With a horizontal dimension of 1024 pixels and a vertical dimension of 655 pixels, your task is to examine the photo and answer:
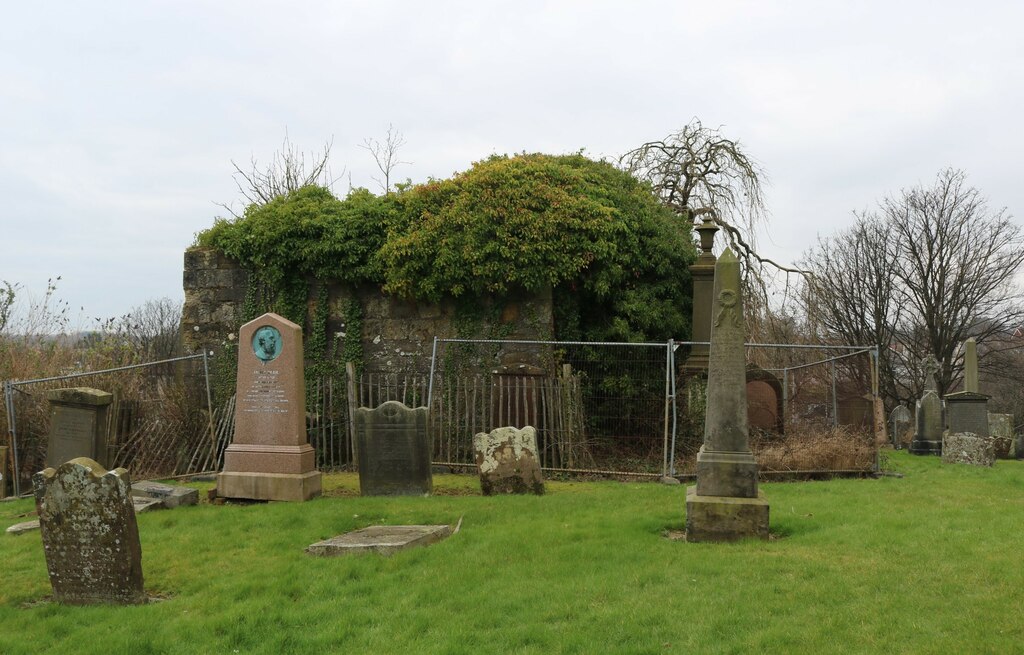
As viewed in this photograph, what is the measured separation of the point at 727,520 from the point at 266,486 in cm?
540

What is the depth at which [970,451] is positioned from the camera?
538 inches

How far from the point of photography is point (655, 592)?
528cm

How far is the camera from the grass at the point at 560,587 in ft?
14.9

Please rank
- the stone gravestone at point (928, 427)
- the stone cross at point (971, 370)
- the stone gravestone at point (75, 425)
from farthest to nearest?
the stone cross at point (971, 370) → the stone gravestone at point (928, 427) → the stone gravestone at point (75, 425)

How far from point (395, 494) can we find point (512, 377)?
3318mm

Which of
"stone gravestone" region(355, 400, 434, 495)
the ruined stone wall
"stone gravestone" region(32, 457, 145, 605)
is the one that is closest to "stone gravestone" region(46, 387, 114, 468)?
"stone gravestone" region(355, 400, 434, 495)

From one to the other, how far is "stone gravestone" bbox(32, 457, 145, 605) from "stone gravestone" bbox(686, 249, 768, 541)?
14.5 feet

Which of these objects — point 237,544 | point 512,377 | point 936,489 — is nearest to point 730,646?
point 237,544

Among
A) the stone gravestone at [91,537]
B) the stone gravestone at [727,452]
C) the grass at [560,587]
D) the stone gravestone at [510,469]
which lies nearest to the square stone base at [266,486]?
the grass at [560,587]

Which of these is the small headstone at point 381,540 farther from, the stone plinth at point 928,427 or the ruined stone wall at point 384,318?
the stone plinth at point 928,427

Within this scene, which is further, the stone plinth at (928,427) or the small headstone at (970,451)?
the stone plinth at (928,427)

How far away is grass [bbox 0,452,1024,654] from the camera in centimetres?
454

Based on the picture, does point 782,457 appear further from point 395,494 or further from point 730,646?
point 730,646

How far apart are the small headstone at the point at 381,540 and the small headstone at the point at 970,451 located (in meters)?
10.5
